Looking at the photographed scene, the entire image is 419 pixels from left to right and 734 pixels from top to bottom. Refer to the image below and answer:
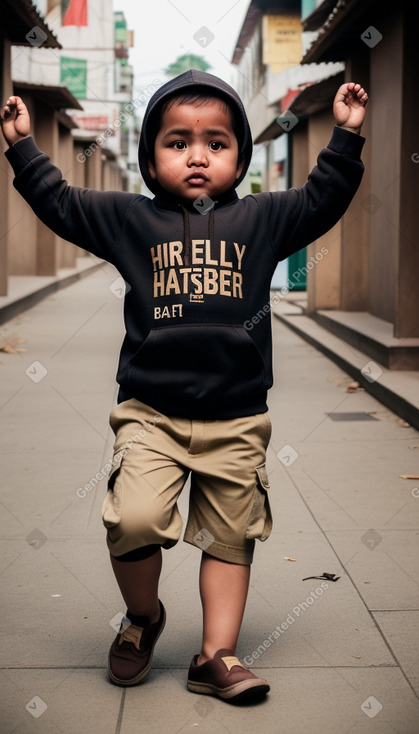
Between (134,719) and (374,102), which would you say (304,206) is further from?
(374,102)

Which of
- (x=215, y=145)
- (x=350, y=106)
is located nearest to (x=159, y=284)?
(x=215, y=145)

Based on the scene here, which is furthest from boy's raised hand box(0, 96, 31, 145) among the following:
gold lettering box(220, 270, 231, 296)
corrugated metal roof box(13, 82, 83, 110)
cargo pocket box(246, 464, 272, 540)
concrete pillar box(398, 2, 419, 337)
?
corrugated metal roof box(13, 82, 83, 110)

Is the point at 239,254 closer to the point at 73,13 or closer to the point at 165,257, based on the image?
the point at 165,257

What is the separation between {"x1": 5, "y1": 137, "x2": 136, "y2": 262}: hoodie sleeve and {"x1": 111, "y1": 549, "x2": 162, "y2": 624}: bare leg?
0.89m

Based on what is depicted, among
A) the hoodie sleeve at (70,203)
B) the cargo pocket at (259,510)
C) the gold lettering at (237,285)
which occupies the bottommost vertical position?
Result: the cargo pocket at (259,510)

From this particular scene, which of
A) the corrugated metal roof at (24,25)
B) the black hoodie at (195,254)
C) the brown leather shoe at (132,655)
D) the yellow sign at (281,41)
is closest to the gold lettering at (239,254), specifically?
the black hoodie at (195,254)

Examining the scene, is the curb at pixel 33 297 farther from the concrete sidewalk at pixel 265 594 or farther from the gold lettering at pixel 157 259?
the gold lettering at pixel 157 259

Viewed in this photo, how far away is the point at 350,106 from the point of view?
3.21 m

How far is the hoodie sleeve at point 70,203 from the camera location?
320 cm

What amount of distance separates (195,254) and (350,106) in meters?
0.65

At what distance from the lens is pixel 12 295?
1631 cm

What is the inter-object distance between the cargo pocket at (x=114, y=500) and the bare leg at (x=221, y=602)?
33 centimetres

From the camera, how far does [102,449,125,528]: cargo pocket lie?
301cm

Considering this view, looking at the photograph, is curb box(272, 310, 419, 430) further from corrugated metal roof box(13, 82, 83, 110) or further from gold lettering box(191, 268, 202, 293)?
corrugated metal roof box(13, 82, 83, 110)
